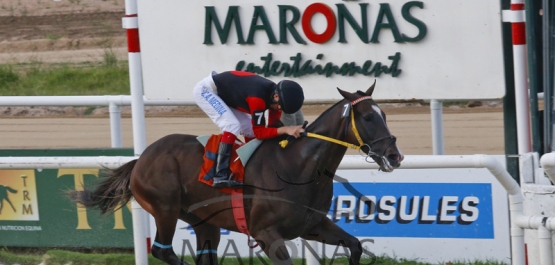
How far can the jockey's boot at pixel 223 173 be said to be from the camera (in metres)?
5.62

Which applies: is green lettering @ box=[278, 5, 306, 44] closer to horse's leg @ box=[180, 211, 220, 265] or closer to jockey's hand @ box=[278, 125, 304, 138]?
jockey's hand @ box=[278, 125, 304, 138]

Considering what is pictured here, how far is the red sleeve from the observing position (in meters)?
5.51

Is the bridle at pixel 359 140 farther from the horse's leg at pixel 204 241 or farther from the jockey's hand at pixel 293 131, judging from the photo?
the horse's leg at pixel 204 241

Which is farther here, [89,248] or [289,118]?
[89,248]

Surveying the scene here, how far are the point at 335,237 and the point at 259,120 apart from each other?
797 mm

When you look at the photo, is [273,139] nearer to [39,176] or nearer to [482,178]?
[482,178]

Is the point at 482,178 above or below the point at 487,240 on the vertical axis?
above

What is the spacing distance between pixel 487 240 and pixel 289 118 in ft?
5.12

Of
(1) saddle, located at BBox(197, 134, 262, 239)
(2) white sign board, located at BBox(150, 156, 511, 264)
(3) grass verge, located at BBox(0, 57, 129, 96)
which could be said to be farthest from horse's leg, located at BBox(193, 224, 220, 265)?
(3) grass verge, located at BBox(0, 57, 129, 96)

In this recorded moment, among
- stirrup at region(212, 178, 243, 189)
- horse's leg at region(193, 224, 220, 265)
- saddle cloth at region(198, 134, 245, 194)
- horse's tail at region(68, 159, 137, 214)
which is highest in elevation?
saddle cloth at region(198, 134, 245, 194)

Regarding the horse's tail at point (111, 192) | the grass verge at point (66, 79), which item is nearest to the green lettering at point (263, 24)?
the horse's tail at point (111, 192)

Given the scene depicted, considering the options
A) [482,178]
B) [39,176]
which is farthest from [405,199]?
[39,176]

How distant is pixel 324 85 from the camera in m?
6.65

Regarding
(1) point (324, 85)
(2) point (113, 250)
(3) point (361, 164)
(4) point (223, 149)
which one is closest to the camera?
(4) point (223, 149)
